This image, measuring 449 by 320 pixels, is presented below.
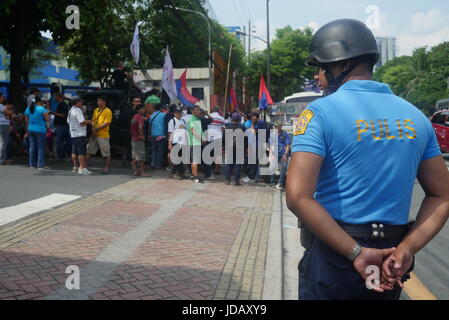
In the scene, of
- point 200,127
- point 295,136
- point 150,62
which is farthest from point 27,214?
point 150,62

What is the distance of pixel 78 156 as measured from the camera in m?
11.1

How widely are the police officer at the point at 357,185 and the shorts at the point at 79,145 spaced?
960 cm

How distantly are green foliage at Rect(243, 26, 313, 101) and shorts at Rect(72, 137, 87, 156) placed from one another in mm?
43014

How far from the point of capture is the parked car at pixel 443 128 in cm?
1764

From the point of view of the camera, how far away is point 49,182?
9.74 m

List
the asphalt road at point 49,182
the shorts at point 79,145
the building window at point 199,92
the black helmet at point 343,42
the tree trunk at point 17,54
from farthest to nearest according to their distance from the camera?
the building window at point 199,92, the tree trunk at point 17,54, the shorts at point 79,145, the asphalt road at point 49,182, the black helmet at point 343,42

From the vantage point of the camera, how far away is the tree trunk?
1288 centimetres

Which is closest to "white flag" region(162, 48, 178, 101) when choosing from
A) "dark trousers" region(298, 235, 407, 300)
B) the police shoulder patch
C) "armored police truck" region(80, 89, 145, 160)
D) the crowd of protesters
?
the crowd of protesters

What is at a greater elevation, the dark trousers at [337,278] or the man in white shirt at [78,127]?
the man in white shirt at [78,127]

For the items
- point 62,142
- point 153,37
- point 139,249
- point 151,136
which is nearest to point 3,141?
point 62,142

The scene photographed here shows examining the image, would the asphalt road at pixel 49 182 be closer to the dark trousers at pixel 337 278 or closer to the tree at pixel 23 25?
the tree at pixel 23 25

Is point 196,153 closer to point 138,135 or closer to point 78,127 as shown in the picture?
point 138,135

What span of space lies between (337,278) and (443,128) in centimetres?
1793

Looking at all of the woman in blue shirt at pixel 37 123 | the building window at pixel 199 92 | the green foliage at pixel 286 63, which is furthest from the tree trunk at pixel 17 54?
the green foliage at pixel 286 63
